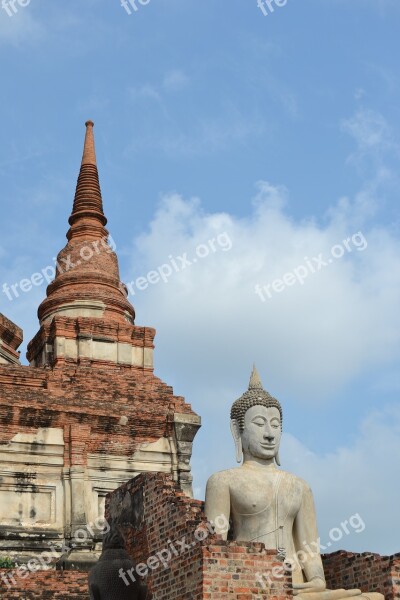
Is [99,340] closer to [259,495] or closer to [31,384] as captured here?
[31,384]

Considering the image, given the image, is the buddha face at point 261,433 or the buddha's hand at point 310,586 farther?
the buddha face at point 261,433

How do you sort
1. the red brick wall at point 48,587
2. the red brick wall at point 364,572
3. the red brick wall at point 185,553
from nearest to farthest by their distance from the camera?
1. the red brick wall at point 185,553
2. the red brick wall at point 364,572
3. the red brick wall at point 48,587

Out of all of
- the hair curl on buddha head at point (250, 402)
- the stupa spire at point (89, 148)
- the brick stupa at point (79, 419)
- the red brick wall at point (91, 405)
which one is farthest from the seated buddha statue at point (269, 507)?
the stupa spire at point (89, 148)

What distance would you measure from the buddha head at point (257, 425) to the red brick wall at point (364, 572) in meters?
1.68

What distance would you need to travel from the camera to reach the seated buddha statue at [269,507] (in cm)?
1341

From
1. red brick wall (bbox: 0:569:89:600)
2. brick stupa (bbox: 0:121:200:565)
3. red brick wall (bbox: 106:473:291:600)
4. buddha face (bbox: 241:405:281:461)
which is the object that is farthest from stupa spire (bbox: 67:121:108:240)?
buddha face (bbox: 241:405:281:461)

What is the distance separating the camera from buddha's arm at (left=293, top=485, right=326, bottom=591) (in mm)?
13391

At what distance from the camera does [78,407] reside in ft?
84.1

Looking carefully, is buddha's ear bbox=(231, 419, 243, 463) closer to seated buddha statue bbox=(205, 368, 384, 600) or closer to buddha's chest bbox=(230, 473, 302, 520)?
seated buddha statue bbox=(205, 368, 384, 600)

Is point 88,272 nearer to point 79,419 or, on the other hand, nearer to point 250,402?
point 79,419

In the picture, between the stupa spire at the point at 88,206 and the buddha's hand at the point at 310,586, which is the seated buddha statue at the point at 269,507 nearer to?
the buddha's hand at the point at 310,586

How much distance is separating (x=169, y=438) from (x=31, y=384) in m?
3.69

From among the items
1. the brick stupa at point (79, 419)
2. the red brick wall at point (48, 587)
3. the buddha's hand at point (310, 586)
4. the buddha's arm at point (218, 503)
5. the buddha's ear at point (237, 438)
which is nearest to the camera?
the buddha's hand at point (310, 586)

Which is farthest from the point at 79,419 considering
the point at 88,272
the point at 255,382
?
the point at 255,382
